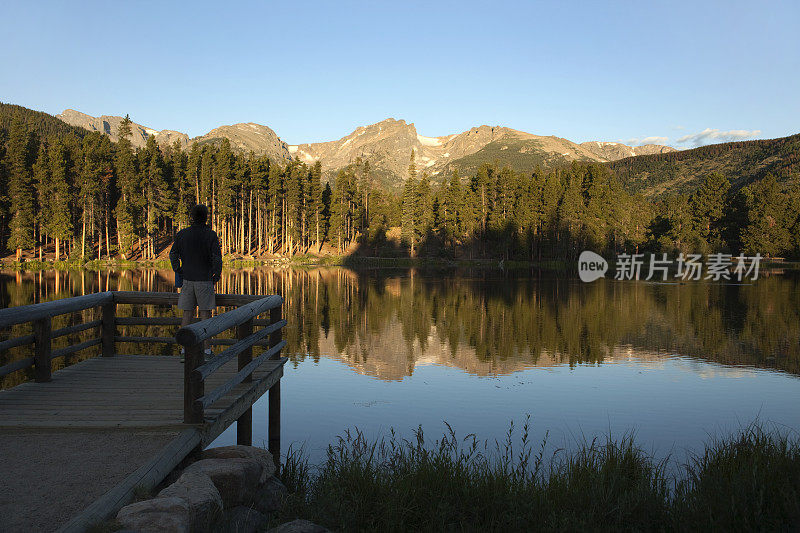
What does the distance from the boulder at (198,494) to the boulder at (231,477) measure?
0.34 m

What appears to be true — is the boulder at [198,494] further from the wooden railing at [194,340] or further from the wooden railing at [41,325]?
the wooden railing at [41,325]

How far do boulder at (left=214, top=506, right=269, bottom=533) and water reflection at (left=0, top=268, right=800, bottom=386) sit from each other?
10.2m

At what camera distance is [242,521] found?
16.8 ft

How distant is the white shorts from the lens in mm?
9508

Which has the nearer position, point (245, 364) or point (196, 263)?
point (245, 364)

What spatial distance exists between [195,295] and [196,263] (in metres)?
0.55

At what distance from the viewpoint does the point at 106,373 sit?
901 cm

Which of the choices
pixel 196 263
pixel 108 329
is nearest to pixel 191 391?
pixel 196 263

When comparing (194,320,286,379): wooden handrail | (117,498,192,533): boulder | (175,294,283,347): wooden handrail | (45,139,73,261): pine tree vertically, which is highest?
(45,139,73,261): pine tree

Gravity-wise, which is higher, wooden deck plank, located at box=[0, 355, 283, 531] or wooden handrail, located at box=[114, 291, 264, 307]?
wooden handrail, located at box=[114, 291, 264, 307]

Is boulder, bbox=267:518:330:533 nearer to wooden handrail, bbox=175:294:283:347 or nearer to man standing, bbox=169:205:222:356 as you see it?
wooden handrail, bbox=175:294:283:347

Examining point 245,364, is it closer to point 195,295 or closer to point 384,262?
point 195,295

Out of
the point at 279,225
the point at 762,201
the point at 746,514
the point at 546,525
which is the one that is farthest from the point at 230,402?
the point at 762,201

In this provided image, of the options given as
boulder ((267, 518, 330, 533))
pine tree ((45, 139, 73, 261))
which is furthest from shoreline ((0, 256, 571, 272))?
boulder ((267, 518, 330, 533))
